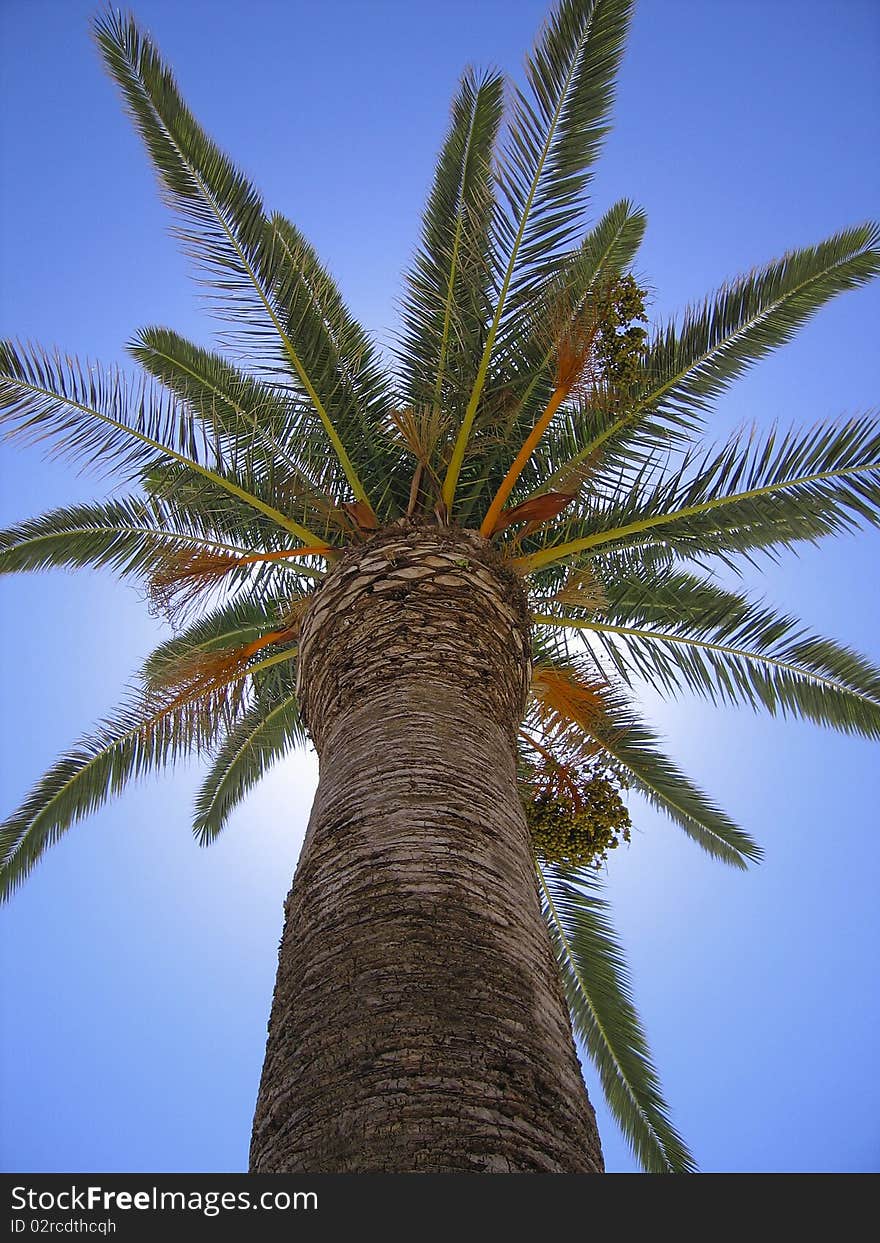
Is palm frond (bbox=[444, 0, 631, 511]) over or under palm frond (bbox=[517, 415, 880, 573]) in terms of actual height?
over

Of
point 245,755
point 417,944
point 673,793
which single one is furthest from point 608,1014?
point 417,944

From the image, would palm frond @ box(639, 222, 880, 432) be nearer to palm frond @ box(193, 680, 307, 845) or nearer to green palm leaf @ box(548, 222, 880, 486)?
green palm leaf @ box(548, 222, 880, 486)

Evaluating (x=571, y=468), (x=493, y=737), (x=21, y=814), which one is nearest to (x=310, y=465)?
(x=571, y=468)

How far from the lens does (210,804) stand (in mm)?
8930

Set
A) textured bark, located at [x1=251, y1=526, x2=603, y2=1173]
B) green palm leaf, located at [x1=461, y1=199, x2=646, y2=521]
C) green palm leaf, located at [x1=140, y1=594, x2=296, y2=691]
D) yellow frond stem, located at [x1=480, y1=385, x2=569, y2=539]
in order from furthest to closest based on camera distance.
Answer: green palm leaf, located at [x1=140, y1=594, x2=296, y2=691] < green palm leaf, located at [x1=461, y1=199, x2=646, y2=521] < yellow frond stem, located at [x1=480, y1=385, x2=569, y2=539] < textured bark, located at [x1=251, y1=526, x2=603, y2=1173]

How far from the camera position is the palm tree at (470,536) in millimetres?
3348

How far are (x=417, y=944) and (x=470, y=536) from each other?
276 centimetres

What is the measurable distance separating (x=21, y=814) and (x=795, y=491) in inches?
252

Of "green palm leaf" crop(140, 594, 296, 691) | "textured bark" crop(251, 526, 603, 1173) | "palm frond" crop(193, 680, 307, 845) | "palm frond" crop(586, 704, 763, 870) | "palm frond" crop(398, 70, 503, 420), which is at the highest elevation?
"palm frond" crop(398, 70, 503, 420)

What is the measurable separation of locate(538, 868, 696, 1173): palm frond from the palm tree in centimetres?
3

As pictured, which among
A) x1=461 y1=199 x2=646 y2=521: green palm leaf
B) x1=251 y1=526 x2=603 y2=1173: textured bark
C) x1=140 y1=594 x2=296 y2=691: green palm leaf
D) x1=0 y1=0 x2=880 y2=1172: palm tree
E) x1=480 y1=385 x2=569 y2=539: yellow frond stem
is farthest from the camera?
x1=140 y1=594 x2=296 y2=691: green palm leaf

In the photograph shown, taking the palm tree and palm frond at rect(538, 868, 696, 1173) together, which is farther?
palm frond at rect(538, 868, 696, 1173)

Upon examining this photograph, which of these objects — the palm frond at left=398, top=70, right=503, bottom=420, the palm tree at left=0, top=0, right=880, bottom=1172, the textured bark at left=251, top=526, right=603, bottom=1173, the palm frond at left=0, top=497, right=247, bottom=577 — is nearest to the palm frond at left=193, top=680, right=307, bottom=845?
the palm tree at left=0, top=0, right=880, bottom=1172

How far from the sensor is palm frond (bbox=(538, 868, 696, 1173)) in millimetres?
6730
